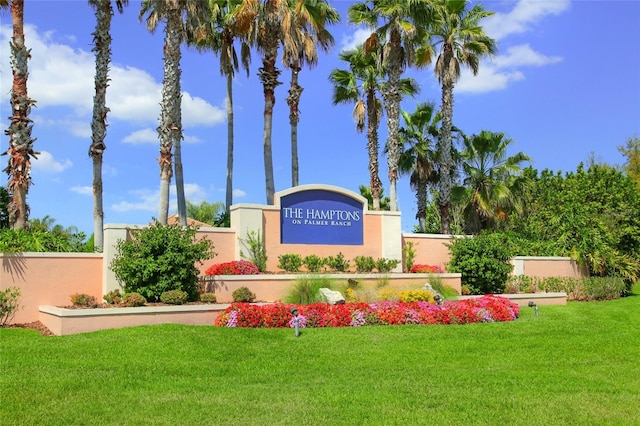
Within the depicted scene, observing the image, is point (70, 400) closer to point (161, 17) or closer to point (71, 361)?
point (71, 361)

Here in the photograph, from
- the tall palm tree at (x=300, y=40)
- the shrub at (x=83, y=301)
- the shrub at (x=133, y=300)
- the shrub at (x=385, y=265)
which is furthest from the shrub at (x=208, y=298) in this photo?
the tall palm tree at (x=300, y=40)

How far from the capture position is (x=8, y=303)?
14781 mm

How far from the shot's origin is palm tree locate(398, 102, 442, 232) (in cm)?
3002

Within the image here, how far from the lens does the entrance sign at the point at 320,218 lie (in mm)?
19656

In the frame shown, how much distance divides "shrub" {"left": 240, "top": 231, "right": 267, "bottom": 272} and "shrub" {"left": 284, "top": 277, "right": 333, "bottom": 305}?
202 cm

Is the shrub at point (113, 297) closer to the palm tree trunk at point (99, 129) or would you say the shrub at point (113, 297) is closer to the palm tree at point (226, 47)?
the palm tree trunk at point (99, 129)

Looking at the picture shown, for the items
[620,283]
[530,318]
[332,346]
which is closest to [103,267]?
[332,346]

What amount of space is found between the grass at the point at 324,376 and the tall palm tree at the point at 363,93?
16.9m

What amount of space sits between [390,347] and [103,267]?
8.68 metres

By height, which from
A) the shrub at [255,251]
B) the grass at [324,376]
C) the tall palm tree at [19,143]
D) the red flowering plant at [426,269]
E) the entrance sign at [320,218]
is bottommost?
the grass at [324,376]

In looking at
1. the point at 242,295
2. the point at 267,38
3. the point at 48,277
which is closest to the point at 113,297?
the point at 48,277

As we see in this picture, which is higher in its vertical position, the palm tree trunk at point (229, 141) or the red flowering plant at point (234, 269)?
the palm tree trunk at point (229, 141)

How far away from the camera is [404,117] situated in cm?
3062

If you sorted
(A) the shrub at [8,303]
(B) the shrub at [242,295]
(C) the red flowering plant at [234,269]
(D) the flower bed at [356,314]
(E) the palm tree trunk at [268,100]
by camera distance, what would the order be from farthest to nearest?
(E) the palm tree trunk at [268,100] < (C) the red flowering plant at [234,269] < (B) the shrub at [242,295] < (A) the shrub at [8,303] < (D) the flower bed at [356,314]
